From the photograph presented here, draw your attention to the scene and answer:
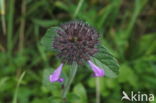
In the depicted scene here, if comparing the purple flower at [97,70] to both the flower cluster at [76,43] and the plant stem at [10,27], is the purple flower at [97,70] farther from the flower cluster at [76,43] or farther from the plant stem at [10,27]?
the plant stem at [10,27]

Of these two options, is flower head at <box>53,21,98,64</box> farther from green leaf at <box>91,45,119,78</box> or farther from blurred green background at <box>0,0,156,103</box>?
blurred green background at <box>0,0,156,103</box>

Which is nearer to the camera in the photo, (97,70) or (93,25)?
(97,70)

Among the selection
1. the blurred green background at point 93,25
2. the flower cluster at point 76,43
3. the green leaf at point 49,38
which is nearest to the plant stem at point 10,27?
the blurred green background at point 93,25

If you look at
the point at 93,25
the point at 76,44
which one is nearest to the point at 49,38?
the point at 76,44

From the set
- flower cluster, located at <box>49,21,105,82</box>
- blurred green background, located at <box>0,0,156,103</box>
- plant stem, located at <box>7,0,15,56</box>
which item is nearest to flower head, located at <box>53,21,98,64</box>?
flower cluster, located at <box>49,21,105,82</box>

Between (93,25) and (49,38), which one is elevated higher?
(93,25)

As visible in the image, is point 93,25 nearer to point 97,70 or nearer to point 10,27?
point 10,27
